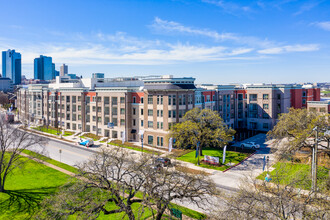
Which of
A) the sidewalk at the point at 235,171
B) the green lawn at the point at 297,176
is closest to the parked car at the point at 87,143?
the sidewalk at the point at 235,171

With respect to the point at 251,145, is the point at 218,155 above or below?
below

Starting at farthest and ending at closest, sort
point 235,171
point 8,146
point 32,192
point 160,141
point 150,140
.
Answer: point 150,140, point 160,141, point 235,171, point 8,146, point 32,192

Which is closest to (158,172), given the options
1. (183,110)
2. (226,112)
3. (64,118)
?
(183,110)

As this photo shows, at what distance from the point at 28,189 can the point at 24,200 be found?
3.80 m

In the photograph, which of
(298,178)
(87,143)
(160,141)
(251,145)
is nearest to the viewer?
(298,178)

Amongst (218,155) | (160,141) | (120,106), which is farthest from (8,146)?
(218,155)

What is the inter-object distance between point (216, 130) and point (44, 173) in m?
31.3

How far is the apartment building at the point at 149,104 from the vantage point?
189 feet

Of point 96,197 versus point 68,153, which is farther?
point 68,153

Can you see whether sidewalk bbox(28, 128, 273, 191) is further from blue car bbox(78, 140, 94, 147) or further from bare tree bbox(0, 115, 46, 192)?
bare tree bbox(0, 115, 46, 192)

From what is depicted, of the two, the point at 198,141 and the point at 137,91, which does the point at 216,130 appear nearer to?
the point at 198,141

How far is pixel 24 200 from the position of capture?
30.0 m

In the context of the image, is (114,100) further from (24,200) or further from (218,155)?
(24,200)

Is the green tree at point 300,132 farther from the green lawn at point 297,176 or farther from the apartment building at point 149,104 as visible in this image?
the apartment building at point 149,104
